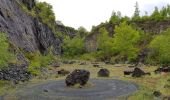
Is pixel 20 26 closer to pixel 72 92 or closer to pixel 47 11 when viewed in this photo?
pixel 72 92

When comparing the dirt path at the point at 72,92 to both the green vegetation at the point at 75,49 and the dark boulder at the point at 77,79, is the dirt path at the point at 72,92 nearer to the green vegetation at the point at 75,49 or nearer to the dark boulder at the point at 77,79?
the dark boulder at the point at 77,79

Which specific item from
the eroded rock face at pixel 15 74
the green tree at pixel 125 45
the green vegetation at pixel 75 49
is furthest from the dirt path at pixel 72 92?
the green vegetation at pixel 75 49

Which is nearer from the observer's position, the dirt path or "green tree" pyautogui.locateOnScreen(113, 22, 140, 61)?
the dirt path

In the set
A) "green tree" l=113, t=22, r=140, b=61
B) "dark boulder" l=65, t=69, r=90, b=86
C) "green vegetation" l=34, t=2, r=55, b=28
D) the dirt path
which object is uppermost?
"green vegetation" l=34, t=2, r=55, b=28

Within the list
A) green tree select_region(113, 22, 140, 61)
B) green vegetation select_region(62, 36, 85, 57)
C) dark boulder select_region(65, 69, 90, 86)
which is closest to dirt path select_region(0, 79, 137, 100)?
dark boulder select_region(65, 69, 90, 86)

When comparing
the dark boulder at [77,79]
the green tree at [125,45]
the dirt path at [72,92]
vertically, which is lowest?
the dirt path at [72,92]

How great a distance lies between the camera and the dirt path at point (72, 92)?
126 ft

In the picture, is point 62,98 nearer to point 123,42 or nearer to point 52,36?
point 123,42

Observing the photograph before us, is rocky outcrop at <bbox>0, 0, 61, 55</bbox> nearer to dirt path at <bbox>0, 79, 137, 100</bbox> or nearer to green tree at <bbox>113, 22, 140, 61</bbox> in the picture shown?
dirt path at <bbox>0, 79, 137, 100</bbox>

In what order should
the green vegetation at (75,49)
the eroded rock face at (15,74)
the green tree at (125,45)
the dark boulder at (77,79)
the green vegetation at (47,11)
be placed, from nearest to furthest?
the dark boulder at (77,79), the eroded rock face at (15,74), the green tree at (125,45), the green vegetation at (47,11), the green vegetation at (75,49)

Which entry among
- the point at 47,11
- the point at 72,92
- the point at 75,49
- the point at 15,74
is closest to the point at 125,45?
the point at 47,11

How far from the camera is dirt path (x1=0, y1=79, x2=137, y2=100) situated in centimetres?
3834

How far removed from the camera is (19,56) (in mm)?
65250

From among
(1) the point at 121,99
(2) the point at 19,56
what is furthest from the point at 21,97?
(2) the point at 19,56
